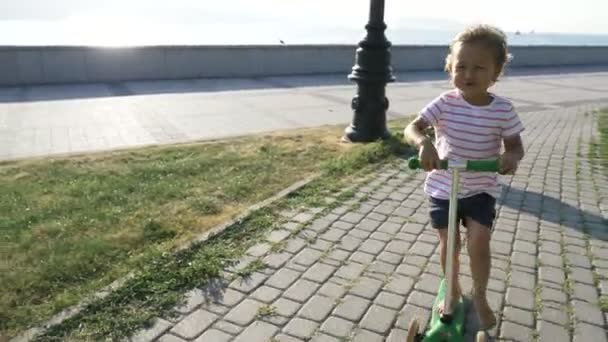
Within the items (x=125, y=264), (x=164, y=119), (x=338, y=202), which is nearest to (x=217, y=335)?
(x=125, y=264)

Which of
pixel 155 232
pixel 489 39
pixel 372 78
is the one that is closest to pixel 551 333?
pixel 489 39

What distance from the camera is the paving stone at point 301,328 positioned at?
111 inches

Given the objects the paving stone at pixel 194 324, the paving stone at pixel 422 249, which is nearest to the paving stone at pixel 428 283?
the paving stone at pixel 422 249

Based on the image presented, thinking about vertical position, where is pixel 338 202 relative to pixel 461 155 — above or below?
below

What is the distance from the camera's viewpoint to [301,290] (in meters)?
3.27

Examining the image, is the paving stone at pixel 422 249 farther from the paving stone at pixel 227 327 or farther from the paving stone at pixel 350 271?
the paving stone at pixel 227 327

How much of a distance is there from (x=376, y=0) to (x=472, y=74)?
186 inches

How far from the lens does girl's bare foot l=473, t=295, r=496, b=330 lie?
2.87 meters

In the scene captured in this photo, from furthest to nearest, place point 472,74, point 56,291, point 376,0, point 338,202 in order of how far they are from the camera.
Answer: point 376,0 < point 338,202 < point 56,291 < point 472,74

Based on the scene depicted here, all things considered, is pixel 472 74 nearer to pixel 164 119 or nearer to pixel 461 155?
pixel 461 155

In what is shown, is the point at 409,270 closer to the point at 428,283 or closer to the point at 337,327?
the point at 428,283

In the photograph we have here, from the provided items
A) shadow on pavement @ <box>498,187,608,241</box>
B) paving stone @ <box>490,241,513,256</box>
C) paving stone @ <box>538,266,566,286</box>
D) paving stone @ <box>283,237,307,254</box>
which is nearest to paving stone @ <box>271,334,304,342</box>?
paving stone @ <box>283,237,307,254</box>

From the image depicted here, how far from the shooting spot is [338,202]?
15.9 ft

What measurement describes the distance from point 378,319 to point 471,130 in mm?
1185
